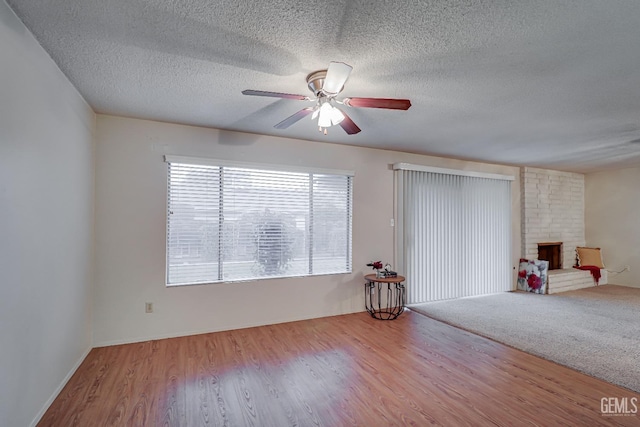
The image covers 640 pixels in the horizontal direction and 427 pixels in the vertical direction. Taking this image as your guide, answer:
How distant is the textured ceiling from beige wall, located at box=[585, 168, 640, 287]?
3939 mm

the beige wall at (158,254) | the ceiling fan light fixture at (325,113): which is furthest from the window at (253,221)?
the ceiling fan light fixture at (325,113)

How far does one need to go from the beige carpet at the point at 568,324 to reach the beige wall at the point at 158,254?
72.2 inches

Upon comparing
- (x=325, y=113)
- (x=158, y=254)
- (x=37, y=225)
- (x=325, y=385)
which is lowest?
(x=325, y=385)

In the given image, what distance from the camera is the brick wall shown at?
6.11 meters

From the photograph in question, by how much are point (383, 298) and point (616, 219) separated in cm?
569

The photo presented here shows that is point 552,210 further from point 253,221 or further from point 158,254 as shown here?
point 158,254

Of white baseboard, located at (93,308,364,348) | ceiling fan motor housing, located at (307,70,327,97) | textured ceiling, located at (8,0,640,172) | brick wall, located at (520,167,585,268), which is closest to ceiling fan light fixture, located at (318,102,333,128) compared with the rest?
ceiling fan motor housing, located at (307,70,327,97)

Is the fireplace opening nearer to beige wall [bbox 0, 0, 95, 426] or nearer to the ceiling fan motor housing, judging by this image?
the ceiling fan motor housing

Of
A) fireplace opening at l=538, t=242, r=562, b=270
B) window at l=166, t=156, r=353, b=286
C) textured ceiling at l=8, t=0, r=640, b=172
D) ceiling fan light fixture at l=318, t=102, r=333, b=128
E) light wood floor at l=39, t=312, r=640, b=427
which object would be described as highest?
textured ceiling at l=8, t=0, r=640, b=172

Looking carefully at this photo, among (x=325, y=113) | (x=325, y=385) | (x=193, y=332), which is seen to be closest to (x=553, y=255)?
A: (x=325, y=385)

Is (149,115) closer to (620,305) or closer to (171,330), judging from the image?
(171,330)

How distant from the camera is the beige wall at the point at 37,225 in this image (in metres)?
1.66

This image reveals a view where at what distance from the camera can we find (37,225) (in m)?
1.99

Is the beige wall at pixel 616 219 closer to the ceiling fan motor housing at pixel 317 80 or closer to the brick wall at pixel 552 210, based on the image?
the brick wall at pixel 552 210
